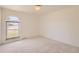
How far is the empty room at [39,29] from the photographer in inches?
107

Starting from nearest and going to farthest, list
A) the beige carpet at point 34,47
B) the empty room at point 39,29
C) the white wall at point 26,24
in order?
the beige carpet at point 34,47, the empty room at point 39,29, the white wall at point 26,24

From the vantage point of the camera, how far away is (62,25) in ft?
11.2

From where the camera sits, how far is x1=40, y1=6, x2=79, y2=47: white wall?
298 centimetres

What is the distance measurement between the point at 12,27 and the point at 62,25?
1959 millimetres

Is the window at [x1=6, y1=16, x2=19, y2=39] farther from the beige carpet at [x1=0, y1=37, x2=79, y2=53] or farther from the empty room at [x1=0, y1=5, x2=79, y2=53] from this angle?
the beige carpet at [x1=0, y1=37, x2=79, y2=53]

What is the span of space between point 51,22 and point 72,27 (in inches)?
38.8

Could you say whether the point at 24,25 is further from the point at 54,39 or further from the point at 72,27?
the point at 72,27

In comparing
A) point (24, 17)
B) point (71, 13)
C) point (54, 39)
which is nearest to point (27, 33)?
point (24, 17)

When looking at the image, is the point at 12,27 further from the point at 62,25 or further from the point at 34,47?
the point at 62,25

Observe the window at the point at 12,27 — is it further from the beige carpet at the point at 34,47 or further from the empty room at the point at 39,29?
the beige carpet at the point at 34,47

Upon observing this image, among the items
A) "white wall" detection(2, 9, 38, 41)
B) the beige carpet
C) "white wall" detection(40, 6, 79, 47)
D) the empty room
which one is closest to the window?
the empty room

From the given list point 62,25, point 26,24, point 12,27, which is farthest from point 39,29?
point 12,27

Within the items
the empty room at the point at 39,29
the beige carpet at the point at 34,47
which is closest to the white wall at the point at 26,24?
the empty room at the point at 39,29

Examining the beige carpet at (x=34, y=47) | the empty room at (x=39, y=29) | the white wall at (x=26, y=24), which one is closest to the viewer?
the beige carpet at (x=34, y=47)
